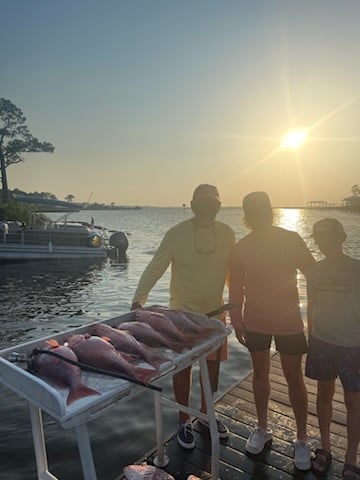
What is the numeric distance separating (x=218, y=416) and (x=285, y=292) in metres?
1.85

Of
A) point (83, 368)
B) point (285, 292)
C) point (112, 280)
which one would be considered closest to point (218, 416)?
point (285, 292)

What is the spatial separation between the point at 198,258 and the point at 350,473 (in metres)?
2.04

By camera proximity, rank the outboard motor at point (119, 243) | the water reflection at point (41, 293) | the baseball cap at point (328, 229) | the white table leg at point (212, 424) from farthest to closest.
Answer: the outboard motor at point (119, 243)
the water reflection at point (41, 293)
the baseball cap at point (328, 229)
the white table leg at point (212, 424)

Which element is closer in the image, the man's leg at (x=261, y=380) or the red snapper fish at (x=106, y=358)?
the red snapper fish at (x=106, y=358)

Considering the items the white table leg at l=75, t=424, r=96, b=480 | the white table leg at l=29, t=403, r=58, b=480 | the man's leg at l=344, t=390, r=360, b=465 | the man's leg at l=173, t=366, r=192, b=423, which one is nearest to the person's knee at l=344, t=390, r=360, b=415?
the man's leg at l=344, t=390, r=360, b=465

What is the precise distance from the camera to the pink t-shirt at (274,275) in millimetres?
3119

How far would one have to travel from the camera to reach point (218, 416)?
413 cm

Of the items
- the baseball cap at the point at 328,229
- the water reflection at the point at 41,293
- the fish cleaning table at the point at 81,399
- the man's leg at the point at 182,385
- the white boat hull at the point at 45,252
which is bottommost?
the water reflection at the point at 41,293

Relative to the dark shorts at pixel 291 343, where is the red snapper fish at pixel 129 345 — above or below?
above

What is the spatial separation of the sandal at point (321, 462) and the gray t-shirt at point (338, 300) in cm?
108

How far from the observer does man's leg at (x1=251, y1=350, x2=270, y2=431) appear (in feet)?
10.8

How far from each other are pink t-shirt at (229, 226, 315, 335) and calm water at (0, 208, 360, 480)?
124cm

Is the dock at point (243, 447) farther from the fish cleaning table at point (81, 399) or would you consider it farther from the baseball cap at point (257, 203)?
the baseball cap at point (257, 203)

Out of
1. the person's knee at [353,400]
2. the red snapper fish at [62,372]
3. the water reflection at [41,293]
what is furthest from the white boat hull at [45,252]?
the red snapper fish at [62,372]
